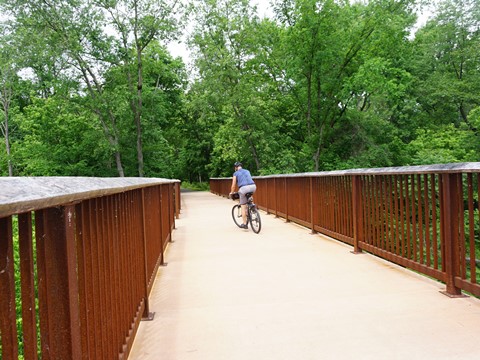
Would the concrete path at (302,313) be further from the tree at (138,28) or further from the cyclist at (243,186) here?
the tree at (138,28)

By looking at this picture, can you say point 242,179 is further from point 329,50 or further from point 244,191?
point 329,50

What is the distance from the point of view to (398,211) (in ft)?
18.9

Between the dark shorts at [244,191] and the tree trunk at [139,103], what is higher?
the tree trunk at [139,103]

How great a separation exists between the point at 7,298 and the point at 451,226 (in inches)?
151

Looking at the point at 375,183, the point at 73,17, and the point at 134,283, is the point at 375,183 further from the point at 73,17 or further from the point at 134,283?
the point at 73,17

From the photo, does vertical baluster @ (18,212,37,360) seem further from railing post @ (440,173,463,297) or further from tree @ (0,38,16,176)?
tree @ (0,38,16,176)

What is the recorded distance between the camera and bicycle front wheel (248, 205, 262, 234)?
8992 mm

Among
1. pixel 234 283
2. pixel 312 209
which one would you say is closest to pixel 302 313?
pixel 234 283

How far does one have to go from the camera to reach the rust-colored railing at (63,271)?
1.08 metres

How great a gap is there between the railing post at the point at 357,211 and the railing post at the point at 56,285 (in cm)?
538

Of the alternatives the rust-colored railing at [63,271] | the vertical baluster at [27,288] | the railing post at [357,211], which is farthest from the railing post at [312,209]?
the vertical baluster at [27,288]

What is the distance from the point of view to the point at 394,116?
3044 cm

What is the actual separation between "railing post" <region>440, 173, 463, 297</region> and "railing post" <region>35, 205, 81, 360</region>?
11.6ft

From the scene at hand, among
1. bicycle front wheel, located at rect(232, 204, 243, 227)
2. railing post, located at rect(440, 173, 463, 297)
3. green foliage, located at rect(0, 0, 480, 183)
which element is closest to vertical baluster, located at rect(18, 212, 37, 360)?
railing post, located at rect(440, 173, 463, 297)
